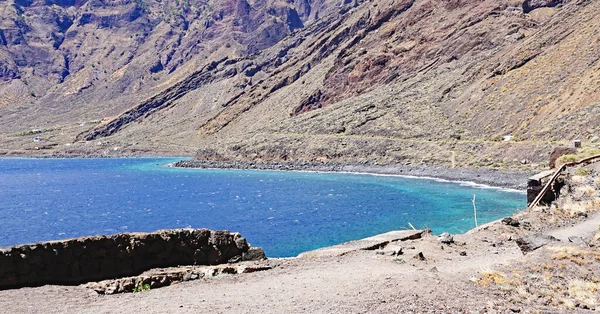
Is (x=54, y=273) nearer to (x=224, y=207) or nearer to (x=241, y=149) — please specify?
(x=224, y=207)

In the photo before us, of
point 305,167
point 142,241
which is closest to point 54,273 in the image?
point 142,241

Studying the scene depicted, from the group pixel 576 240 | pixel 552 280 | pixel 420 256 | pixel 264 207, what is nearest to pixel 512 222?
pixel 576 240

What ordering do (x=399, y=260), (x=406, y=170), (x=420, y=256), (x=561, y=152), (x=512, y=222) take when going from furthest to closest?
1. (x=406, y=170)
2. (x=561, y=152)
3. (x=512, y=222)
4. (x=420, y=256)
5. (x=399, y=260)

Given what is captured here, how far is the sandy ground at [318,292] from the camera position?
9.76 m

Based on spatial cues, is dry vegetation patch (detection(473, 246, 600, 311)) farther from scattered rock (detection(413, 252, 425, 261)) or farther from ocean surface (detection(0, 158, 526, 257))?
ocean surface (detection(0, 158, 526, 257))

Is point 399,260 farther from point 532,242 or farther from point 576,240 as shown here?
point 576,240

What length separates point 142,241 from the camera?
42.9ft

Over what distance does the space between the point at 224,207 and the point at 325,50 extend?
99.8m

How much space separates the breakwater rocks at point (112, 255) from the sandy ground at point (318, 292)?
0.53 metres

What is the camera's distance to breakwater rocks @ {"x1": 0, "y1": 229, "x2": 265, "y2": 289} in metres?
11.2

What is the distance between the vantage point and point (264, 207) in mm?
47906

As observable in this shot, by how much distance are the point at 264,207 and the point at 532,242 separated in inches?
1371

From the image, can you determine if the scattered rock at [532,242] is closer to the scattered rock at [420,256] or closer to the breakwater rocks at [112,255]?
the scattered rock at [420,256]

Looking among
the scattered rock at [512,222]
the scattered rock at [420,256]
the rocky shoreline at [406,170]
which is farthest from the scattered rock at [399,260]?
the rocky shoreline at [406,170]
